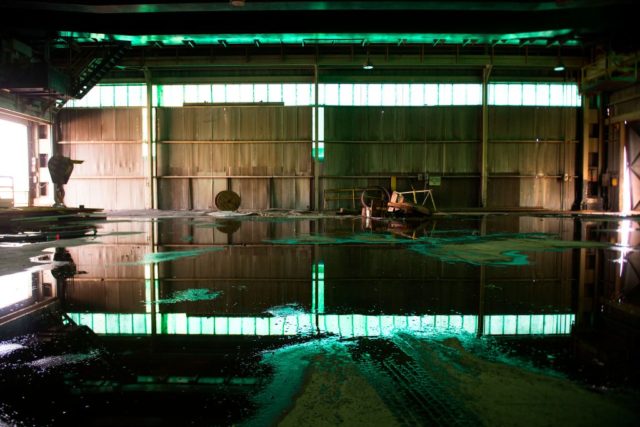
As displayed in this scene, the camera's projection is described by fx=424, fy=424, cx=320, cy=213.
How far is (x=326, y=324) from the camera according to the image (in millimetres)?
4094

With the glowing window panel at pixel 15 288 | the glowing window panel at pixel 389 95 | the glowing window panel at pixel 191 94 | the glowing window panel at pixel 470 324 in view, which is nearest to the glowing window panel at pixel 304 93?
the glowing window panel at pixel 389 95

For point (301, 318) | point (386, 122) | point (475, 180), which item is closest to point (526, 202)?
point (475, 180)

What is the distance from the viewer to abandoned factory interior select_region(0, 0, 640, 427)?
110 inches

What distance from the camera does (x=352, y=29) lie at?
1419 cm

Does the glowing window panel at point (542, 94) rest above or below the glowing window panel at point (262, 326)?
above

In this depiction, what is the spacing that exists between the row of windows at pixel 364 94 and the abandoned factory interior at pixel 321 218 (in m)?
0.16

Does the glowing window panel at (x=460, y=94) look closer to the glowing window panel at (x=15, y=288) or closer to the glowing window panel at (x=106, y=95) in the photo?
the glowing window panel at (x=106, y=95)

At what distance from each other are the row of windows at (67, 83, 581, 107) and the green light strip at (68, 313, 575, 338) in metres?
24.3

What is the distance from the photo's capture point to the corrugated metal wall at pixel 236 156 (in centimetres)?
2731

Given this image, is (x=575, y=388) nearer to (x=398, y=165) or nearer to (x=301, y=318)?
(x=301, y=318)

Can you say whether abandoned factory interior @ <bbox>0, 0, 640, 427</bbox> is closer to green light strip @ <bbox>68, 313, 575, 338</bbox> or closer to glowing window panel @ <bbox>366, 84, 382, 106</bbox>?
green light strip @ <bbox>68, 313, 575, 338</bbox>

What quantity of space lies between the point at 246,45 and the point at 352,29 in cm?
1394

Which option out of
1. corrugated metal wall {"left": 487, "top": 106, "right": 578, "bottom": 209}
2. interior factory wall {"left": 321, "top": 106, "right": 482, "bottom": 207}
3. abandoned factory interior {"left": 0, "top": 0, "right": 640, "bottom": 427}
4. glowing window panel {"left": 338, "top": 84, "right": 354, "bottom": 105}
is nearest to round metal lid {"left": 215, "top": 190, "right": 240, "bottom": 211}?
abandoned factory interior {"left": 0, "top": 0, "right": 640, "bottom": 427}

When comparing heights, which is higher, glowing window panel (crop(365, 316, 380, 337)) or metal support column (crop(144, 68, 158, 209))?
metal support column (crop(144, 68, 158, 209))
